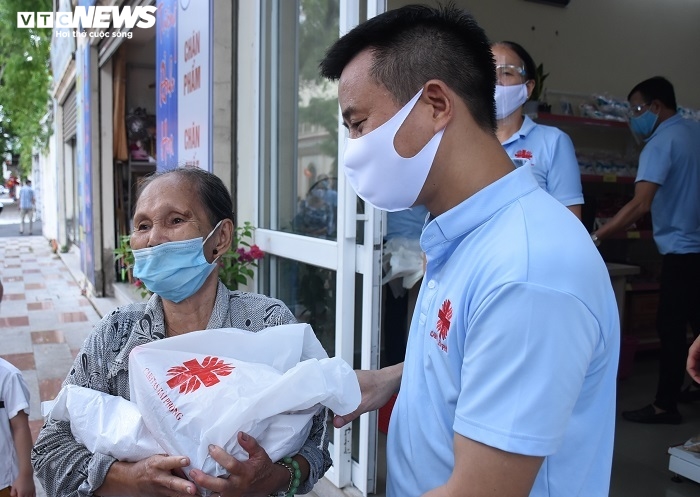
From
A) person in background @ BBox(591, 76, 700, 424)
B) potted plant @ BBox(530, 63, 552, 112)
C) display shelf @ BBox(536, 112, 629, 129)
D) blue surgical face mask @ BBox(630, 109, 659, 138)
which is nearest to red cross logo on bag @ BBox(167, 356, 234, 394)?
person in background @ BBox(591, 76, 700, 424)

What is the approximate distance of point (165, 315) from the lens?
158 cm

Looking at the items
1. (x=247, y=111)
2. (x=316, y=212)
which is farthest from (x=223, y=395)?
(x=247, y=111)

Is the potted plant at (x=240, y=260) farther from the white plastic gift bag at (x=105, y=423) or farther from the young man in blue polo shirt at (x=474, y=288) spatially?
the young man in blue polo shirt at (x=474, y=288)

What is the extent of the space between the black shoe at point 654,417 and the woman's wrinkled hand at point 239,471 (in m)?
3.37

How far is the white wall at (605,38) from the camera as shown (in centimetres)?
502

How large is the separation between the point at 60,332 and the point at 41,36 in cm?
891

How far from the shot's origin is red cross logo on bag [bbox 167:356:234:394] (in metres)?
1.12

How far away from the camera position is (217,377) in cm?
113

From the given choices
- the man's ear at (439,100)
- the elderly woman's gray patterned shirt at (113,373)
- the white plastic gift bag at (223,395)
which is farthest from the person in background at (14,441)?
the man's ear at (439,100)

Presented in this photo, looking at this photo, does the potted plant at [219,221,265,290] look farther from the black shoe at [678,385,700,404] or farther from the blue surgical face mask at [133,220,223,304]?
the black shoe at [678,385,700,404]

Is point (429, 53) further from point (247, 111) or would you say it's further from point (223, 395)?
point (247, 111)

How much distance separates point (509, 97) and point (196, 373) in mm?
1944

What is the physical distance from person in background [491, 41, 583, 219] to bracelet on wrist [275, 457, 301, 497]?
1640 mm

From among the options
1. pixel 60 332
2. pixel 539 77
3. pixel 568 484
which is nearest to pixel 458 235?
pixel 568 484
